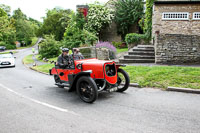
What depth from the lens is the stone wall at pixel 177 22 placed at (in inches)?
579

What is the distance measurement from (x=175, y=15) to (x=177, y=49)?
5.28 m

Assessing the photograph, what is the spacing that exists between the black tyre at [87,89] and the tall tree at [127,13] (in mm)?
20030

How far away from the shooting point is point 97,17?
23.8m

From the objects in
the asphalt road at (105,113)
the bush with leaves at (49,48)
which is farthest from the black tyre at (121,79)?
the bush with leaves at (49,48)

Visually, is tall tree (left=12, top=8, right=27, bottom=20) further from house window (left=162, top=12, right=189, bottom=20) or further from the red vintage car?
the red vintage car

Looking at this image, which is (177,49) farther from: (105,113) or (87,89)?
(105,113)

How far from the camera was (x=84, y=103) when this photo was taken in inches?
219

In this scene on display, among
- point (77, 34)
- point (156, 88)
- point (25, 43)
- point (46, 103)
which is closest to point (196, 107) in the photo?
point (156, 88)

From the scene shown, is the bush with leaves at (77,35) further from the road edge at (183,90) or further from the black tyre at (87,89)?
the black tyre at (87,89)

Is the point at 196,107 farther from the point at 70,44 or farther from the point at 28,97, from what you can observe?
the point at 70,44

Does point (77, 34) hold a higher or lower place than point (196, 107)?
higher

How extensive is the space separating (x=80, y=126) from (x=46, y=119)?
1.02 meters

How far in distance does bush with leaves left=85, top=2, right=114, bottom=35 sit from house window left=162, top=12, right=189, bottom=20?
31.9 ft

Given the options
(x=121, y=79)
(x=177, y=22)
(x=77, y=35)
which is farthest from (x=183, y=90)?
(x=77, y=35)
